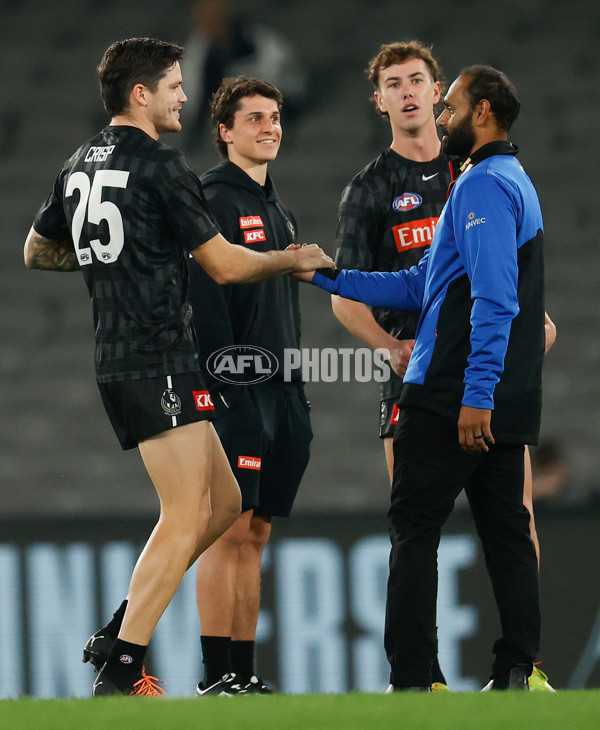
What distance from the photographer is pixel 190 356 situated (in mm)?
3688

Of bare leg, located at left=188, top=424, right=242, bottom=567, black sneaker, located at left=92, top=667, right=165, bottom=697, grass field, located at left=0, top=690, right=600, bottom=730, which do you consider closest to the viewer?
grass field, located at left=0, top=690, right=600, bottom=730

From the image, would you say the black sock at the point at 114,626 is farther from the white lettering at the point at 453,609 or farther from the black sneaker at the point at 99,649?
the white lettering at the point at 453,609

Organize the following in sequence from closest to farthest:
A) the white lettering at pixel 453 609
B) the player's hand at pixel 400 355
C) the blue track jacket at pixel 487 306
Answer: the blue track jacket at pixel 487 306
the player's hand at pixel 400 355
the white lettering at pixel 453 609

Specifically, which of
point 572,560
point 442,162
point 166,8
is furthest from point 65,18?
point 572,560

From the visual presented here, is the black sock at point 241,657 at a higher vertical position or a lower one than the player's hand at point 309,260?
lower

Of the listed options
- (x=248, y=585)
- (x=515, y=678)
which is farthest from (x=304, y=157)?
(x=515, y=678)

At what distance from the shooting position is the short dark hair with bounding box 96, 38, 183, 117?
12.1ft

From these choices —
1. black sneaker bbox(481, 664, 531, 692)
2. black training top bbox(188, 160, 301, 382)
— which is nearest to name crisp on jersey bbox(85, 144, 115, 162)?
black training top bbox(188, 160, 301, 382)

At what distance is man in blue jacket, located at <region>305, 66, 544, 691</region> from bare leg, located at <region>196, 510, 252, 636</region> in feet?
2.72

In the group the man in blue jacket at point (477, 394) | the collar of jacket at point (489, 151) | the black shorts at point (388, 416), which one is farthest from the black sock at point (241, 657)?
the collar of jacket at point (489, 151)

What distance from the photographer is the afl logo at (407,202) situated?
14.5ft

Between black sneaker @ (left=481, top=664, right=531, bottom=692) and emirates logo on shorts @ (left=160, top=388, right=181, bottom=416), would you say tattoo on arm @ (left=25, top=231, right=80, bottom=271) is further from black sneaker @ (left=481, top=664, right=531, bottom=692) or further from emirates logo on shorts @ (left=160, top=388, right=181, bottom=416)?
black sneaker @ (left=481, top=664, right=531, bottom=692)

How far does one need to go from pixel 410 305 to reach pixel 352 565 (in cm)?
191

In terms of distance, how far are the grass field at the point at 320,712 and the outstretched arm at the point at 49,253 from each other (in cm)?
142
